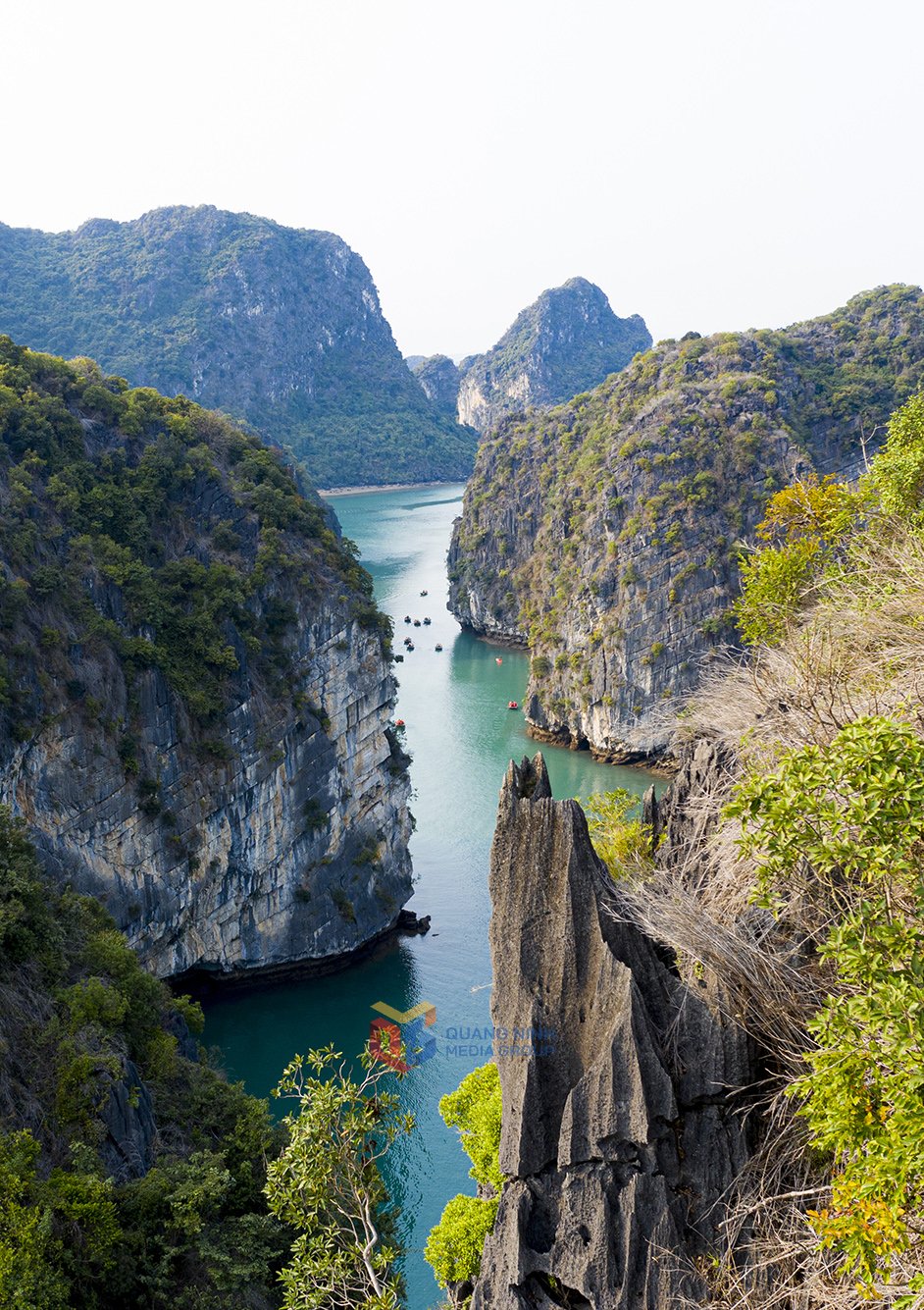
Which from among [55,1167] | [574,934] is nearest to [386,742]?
[55,1167]

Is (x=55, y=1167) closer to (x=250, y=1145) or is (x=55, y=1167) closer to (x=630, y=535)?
(x=250, y=1145)

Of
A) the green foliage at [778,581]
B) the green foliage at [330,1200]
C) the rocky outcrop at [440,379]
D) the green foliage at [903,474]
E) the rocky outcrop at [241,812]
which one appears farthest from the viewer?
the rocky outcrop at [440,379]

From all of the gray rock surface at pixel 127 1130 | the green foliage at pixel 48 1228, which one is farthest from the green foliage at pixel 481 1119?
the gray rock surface at pixel 127 1130

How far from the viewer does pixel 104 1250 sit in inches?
440

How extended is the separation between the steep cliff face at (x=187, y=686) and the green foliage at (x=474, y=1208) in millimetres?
11511

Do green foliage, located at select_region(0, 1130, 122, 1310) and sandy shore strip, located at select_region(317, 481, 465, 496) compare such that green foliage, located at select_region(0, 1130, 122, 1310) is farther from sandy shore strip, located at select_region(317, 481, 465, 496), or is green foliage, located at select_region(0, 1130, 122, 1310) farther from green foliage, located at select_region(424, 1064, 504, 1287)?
sandy shore strip, located at select_region(317, 481, 465, 496)

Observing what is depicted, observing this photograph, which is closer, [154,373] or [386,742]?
[386,742]

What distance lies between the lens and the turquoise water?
1858 centimetres

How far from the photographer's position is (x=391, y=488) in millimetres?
119875

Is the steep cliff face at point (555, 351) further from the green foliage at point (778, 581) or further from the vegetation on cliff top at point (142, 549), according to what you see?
the green foliage at point (778, 581)

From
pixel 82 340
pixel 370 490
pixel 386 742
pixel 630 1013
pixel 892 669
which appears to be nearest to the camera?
pixel 630 1013

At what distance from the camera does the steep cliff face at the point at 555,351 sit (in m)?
128

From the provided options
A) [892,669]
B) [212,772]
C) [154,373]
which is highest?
[154,373]

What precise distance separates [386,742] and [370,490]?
302ft
